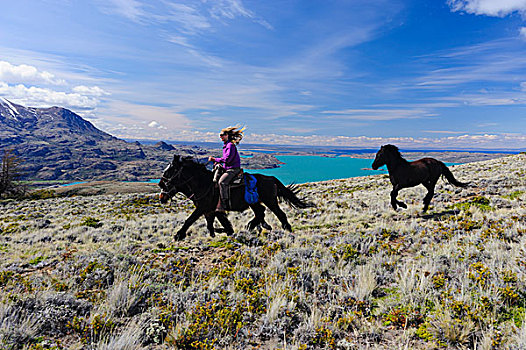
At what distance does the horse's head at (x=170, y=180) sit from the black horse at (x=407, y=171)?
840 centimetres

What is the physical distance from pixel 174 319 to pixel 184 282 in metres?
1.32

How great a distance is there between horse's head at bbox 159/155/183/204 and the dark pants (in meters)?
1.35

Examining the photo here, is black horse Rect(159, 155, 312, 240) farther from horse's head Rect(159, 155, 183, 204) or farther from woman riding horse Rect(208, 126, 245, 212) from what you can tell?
woman riding horse Rect(208, 126, 245, 212)

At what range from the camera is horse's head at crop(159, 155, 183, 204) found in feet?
25.1

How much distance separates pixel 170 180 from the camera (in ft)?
25.2

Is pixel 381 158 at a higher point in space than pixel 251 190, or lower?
higher

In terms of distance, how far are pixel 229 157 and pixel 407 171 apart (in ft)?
25.0

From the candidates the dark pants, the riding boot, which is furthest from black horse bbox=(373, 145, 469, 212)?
the riding boot

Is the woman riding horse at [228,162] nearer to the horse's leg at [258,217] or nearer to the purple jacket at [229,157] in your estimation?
the purple jacket at [229,157]

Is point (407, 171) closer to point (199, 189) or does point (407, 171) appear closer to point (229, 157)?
point (229, 157)

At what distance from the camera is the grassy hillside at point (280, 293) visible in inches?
129

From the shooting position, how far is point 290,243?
7.46 meters

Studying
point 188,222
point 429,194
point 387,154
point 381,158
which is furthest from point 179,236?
point 429,194

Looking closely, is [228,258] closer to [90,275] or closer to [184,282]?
[184,282]
